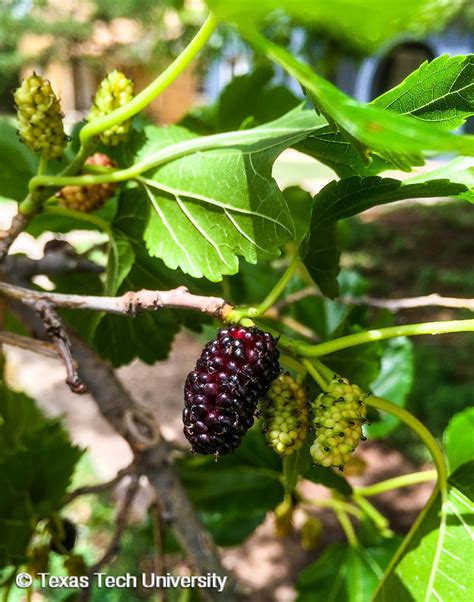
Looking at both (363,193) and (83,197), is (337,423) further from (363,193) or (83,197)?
(83,197)

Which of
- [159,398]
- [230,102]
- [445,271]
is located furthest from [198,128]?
[445,271]

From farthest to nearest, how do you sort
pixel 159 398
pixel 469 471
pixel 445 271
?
1. pixel 445 271
2. pixel 159 398
3. pixel 469 471

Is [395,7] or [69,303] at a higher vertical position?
[395,7]

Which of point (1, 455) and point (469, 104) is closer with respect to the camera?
point (469, 104)

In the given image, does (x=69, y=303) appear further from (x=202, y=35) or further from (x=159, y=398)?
(x=159, y=398)

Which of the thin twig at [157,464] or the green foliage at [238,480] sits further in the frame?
the green foliage at [238,480]

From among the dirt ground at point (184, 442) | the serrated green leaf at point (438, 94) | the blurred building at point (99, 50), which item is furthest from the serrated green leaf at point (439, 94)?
the blurred building at point (99, 50)

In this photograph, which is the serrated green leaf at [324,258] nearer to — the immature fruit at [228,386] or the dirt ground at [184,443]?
the immature fruit at [228,386]
